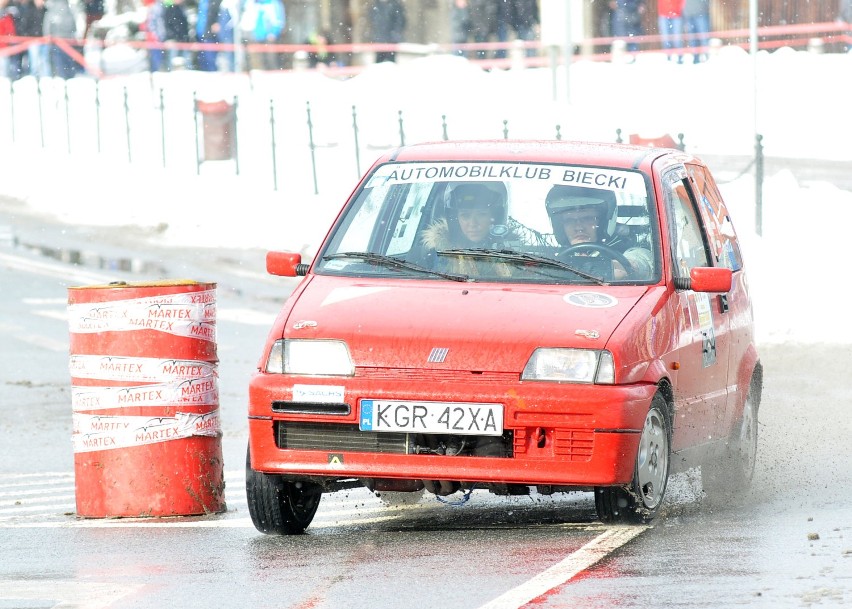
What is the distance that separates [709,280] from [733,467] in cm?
151

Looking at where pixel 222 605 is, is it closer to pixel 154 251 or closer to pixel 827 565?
pixel 827 565

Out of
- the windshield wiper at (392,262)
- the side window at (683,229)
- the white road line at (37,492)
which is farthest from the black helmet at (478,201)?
the white road line at (37,492)

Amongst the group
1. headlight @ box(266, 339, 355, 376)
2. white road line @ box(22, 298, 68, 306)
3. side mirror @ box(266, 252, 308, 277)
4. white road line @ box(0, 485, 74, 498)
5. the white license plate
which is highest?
side mirror @ box(266, 252, 308, 277)

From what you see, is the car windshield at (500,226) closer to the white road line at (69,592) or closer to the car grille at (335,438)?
the car grille at (335,438)

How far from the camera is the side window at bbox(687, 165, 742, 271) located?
358 inches

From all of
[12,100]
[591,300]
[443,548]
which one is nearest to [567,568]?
[443,548]

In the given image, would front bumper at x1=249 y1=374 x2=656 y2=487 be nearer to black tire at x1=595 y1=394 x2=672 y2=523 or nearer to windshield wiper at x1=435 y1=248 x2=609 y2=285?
black tire at x1=595 y1=394 x2=672 y2=523

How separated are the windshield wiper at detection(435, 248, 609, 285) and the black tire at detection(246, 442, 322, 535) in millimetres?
1166

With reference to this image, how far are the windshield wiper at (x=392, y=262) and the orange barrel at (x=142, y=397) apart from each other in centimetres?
68

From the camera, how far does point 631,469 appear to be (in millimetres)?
7258

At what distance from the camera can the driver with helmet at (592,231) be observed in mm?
8008

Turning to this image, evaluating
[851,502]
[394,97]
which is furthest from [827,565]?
[394,97]

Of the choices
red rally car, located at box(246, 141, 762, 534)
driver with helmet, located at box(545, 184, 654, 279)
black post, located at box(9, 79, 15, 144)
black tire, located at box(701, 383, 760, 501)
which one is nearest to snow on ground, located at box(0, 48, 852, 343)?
black post, located at box(9, 79, 15, 144)

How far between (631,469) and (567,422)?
0.32 meters
